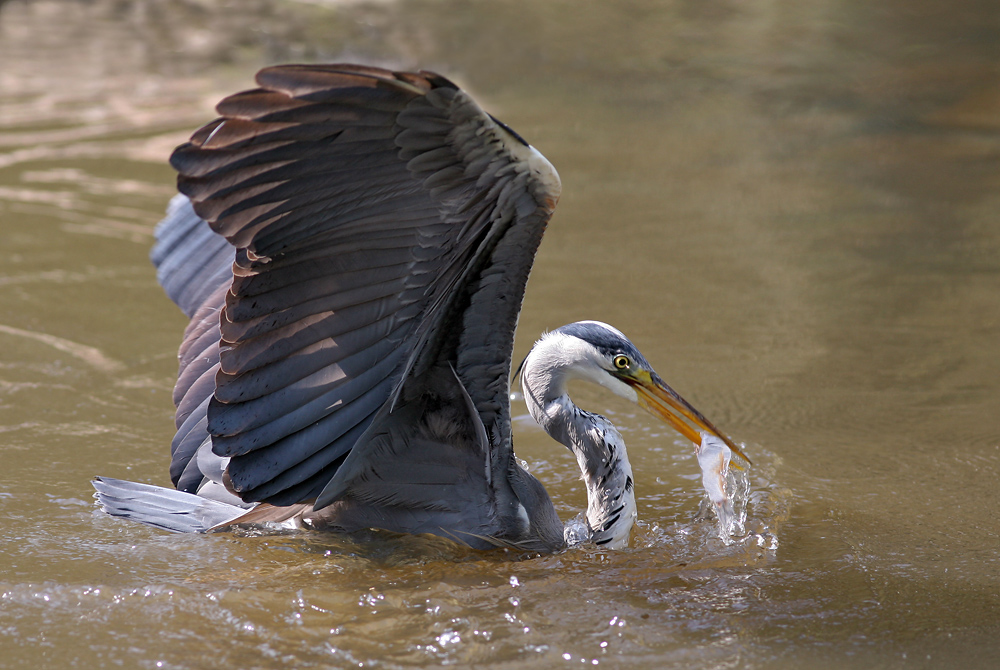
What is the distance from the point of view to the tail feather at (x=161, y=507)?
3516 millimetres

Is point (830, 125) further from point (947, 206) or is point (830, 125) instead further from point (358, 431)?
point (358, 431)

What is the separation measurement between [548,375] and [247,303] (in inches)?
47.1

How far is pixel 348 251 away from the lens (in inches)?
120

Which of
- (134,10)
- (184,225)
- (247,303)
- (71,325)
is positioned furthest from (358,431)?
(134,10)

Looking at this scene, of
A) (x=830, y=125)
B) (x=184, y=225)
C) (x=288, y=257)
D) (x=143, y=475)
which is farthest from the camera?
(x=830, y=125)

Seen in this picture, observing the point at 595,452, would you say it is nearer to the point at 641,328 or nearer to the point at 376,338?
the point at 376,338

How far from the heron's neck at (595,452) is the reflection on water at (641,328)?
121 millimetres

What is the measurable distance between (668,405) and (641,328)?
61.9 inches

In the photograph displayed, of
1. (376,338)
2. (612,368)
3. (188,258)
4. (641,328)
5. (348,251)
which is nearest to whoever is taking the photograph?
(348,251)

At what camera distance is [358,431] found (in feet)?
10.8

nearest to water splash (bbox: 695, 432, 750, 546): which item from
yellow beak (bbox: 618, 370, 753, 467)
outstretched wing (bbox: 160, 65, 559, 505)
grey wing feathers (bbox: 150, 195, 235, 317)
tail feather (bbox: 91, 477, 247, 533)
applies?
yellow beak (bbox: 618, 370, 753, 467)

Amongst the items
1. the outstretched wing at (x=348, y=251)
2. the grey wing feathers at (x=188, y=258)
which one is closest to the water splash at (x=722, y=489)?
the outstretched wing at (x=348, y=251)

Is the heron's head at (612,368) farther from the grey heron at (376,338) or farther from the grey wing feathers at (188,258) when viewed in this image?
the grey wing feathers at (188,258)

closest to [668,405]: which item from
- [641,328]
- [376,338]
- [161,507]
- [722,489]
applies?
[722,489]
